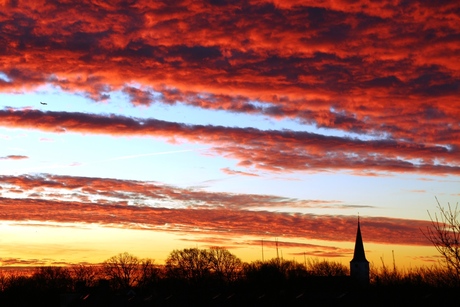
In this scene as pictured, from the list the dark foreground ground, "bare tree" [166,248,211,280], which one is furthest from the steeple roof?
"bare tree" [166,248,211,280]

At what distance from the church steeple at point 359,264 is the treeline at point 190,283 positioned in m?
1.82

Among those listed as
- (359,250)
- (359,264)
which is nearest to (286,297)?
(359,264)

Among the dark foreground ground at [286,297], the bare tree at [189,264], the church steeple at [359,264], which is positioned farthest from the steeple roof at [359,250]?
the bare tree at [189,264]

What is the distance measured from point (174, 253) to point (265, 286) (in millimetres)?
35873

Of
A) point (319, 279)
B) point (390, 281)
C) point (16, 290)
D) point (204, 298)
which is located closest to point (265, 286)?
point (319, 279)

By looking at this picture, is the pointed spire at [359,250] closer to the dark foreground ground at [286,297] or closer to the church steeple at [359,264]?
the church steeple at [359,264]

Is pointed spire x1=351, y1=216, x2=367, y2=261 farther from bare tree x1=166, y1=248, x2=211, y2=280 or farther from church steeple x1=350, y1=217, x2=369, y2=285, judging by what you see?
bare tree x1=166, y1=248, x2=211, y2=280

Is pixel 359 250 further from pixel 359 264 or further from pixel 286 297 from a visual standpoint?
pixel 286 297

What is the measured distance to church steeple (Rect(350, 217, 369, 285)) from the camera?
399 feet

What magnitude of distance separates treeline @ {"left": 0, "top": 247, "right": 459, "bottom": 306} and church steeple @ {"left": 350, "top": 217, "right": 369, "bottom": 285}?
1.82 m

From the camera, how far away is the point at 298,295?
291 feet

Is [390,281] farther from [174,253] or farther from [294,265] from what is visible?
[174,253]

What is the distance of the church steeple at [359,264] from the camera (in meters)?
122

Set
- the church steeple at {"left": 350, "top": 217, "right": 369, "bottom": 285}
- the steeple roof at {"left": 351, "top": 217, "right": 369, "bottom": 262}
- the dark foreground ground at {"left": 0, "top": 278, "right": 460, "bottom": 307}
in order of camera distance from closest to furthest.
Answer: the dark foreground ground at {"left": 0, "top": 278, "right": 460, "bottom": 307}
the church steeple at {"left": 350, "top": 217, "right": 369, "bottom": 285}
the steeple roof at {"left": 351, "top": 217, "right": 369, "bottom": 262}
